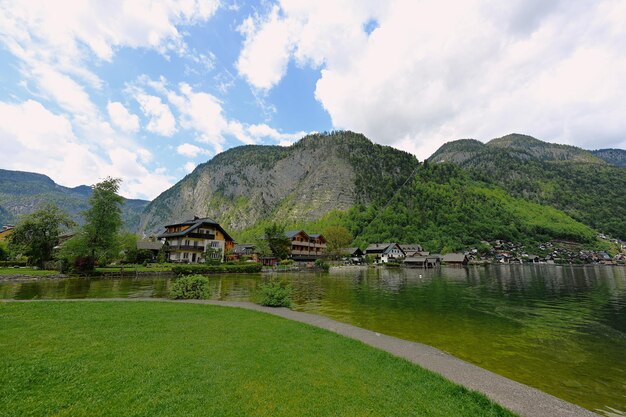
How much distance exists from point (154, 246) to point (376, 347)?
83.5 metres

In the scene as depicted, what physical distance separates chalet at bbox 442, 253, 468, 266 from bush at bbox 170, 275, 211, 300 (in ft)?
386

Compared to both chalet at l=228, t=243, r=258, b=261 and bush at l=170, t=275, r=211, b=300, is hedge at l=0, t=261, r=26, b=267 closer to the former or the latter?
chalet at l=228, t=243, r=258, b=261

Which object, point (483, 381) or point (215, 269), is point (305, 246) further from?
point (483, 381)

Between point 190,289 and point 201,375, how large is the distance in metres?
18.3

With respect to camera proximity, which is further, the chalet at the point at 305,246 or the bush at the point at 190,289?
the chalet at the point at 305,246

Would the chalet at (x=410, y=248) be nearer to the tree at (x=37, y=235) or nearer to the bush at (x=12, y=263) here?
the tree at (x=37, y=235)

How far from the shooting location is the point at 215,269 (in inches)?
2274

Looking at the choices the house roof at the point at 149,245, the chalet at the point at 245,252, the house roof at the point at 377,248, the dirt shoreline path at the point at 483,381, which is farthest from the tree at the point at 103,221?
the house roof at the point at 377,248

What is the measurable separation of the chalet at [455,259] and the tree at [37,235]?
12471cm

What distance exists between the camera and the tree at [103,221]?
163ft

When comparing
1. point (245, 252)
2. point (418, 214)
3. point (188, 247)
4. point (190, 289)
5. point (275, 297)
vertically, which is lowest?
point (275, 297)

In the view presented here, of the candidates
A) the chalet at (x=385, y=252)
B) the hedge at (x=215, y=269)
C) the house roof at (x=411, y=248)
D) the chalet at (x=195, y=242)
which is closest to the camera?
the hedge at (x=215, y=269)

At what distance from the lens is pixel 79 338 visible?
432 inches

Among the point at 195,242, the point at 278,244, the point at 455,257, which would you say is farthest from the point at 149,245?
the point at 455,257
